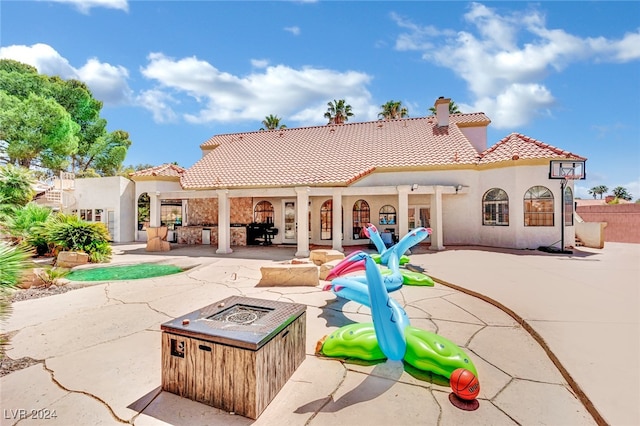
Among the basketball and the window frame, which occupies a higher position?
the window frame

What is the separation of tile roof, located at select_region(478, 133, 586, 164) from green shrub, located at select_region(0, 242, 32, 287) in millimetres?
16387

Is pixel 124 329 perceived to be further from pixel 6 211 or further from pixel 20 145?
pixel 20 145

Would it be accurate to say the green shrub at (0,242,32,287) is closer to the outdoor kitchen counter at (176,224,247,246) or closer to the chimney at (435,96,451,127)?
the outdoor kitchen counter at (176,224,247,246)

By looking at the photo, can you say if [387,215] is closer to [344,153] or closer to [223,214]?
[344,153]

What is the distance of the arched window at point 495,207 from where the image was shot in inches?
549

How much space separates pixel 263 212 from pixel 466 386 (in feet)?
54.4

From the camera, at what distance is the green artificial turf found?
30.4ft

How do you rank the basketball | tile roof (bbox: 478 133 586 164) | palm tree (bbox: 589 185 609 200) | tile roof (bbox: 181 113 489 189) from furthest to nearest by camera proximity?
palm tree (bbox: 589 185 609 200) < tile roof (bbox: 181 113 489 189) < tile roof (bbox: 478 133 586 164) < the basketball

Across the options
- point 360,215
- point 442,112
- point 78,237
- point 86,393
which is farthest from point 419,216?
point 78,237

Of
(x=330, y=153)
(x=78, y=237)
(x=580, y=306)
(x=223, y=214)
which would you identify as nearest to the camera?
(x=580, y=306)

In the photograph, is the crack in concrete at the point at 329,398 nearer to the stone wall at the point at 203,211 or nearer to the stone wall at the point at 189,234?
the stone wall at the point at 189,234

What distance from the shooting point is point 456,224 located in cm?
1512

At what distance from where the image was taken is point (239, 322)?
3387mm

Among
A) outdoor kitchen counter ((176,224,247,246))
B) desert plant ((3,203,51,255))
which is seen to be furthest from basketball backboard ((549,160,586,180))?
desert plant ((3,203,51,255))
